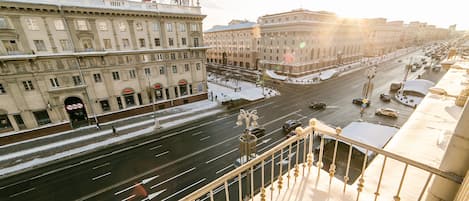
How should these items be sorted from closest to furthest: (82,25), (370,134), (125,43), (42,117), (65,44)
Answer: (370,134)
(65,44)
(82,25)
(42,117)
(125,43)

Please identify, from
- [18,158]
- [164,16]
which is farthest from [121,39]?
[18,158]

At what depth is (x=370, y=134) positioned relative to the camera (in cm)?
1554

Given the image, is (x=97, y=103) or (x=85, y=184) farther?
(x=97, y=103)

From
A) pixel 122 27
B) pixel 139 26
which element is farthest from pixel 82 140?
pixel 139 26

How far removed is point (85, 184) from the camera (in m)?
14.1

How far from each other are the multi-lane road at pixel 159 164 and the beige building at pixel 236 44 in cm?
3878

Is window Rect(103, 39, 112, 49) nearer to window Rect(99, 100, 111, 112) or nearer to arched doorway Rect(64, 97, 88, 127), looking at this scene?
window Rect(99, 100, 111, 112)

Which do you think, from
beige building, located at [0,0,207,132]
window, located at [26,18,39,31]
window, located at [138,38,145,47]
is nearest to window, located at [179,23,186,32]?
beige building, located at [0,0,207,132]

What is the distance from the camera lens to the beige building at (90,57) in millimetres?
18891

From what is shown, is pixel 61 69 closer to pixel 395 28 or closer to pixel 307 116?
pixel 307 116

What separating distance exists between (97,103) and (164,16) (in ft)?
49.0

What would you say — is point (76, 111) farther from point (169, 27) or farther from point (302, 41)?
point (302, 41)

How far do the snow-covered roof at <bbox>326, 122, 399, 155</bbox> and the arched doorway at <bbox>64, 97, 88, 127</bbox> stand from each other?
30690 millimetres

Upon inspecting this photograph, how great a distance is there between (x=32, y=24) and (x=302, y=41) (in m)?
47.1
